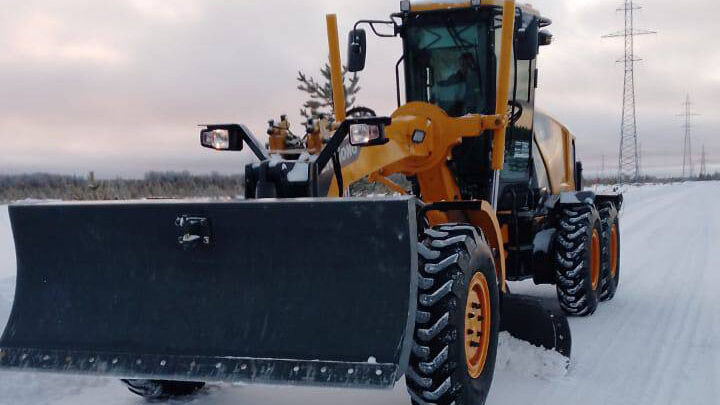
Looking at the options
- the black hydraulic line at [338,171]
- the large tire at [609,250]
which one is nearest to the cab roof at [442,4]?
the black hydraulic line at [338,171]

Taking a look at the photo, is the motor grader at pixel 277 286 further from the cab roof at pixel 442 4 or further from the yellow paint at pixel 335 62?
the cab roof at pixel 442 4

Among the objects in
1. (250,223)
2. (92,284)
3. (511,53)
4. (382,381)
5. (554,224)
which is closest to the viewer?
(382,381)

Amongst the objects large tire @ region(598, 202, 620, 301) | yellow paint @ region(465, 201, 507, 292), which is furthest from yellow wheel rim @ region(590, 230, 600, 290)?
yellow paint @ region(465, 201, 507, 292)

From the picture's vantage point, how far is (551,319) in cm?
550

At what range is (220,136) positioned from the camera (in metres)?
4.84

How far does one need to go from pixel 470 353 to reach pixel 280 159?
1600 millimetres

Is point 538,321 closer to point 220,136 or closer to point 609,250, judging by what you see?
point 220,136

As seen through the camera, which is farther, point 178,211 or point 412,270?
point 178,211

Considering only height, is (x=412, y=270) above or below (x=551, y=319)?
above

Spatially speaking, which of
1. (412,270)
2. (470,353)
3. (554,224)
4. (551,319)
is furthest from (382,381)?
(554,224)

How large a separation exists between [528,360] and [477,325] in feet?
3.46

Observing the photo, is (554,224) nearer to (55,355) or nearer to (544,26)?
(544,26)

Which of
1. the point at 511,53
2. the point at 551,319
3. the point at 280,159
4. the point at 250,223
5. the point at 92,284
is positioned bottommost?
the point at 551,319

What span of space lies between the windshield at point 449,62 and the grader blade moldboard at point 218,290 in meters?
3.09
